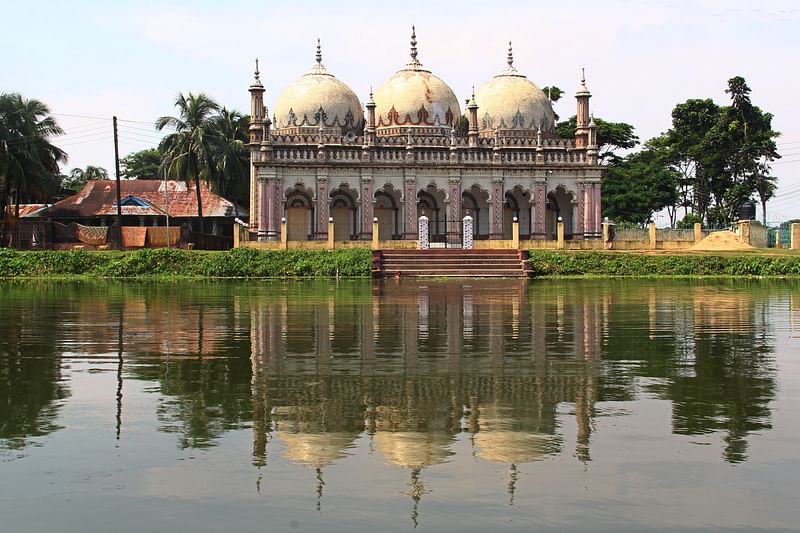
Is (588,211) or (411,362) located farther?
(588,211)

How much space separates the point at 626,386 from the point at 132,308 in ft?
48.4

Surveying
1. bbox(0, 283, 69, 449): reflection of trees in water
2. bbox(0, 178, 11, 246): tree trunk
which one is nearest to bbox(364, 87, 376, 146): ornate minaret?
bbox(0, 178, 11, 246): tree trunk

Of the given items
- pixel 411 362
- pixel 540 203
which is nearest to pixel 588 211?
pixel 540 203

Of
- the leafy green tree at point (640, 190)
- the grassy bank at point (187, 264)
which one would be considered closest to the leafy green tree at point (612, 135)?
the leafy green tree at point (640, 190)

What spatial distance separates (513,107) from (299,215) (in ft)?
43.9

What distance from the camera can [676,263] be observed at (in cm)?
4269

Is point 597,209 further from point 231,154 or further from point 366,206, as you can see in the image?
→ point 231,154

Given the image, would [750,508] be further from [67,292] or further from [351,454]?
[67,292]

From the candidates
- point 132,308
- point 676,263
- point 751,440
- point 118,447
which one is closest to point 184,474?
point 118,447

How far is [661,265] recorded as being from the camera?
42719 mm

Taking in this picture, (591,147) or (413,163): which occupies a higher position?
(591,147)

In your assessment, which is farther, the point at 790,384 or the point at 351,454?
the point at 790,384

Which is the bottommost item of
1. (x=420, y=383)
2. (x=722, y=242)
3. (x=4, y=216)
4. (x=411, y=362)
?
(x=420, y=383)

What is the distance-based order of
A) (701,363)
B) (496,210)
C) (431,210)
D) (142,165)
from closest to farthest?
(701,363) → (496,210) → (431,210) → (142,165)
